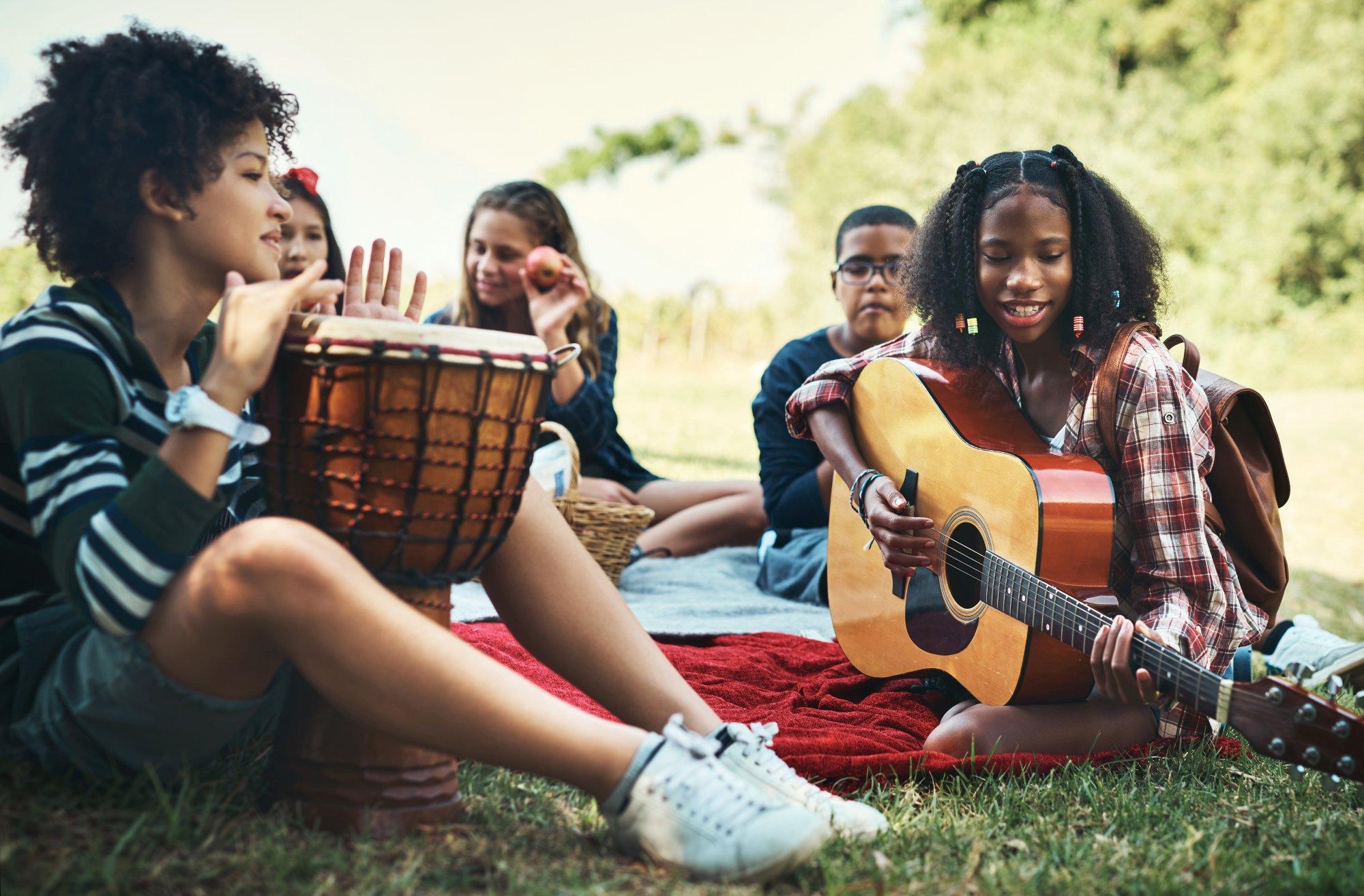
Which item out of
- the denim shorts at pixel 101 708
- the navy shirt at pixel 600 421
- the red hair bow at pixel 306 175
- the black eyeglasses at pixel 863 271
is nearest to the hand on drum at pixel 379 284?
the red hair bow at pixel 306 175

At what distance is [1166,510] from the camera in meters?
2.53

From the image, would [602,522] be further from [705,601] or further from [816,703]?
[816,703]

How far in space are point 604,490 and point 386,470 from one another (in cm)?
281

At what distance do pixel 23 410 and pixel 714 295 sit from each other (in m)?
20.7

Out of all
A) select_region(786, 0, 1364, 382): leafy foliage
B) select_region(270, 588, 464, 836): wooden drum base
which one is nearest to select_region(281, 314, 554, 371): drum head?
select_region(270, 588, 464, 836): wooden drum base

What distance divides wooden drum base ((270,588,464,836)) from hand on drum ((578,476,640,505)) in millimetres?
2590

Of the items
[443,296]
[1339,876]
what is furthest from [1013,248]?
[443,296]

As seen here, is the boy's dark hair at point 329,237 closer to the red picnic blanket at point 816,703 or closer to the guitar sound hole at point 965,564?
the red picnic blanket at point 816,703

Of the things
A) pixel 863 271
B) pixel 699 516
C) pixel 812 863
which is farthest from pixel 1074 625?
pixel 699 516

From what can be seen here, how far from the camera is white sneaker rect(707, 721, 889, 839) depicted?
204 centimetres

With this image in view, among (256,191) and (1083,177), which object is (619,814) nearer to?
(256,191)

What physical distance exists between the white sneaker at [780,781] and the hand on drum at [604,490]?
2471 mm

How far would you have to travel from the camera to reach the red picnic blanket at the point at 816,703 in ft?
8.00

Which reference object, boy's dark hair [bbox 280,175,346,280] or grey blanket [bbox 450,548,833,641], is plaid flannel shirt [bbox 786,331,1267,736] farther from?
boy's dark hair [bbox 280,175,346,280]
